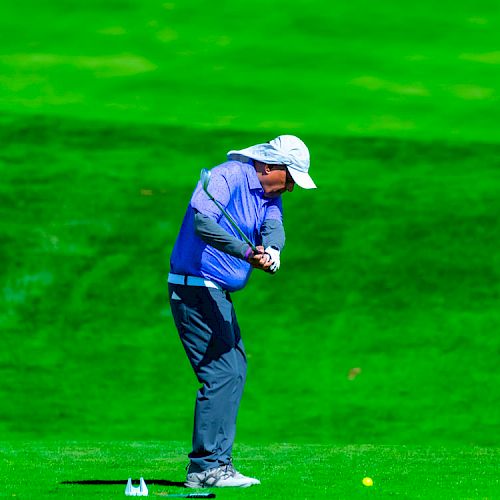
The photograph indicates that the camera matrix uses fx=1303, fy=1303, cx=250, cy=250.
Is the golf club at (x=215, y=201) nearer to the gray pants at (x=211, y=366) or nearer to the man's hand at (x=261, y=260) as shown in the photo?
the man's hand at (x=261, y=260)

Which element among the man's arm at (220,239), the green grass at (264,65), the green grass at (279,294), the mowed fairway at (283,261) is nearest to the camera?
the man's arm at (220,239)

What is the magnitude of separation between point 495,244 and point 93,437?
4730 millimetres

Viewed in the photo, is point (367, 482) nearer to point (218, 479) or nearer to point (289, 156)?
point (218, 479)

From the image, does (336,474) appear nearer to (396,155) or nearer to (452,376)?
(452,376)

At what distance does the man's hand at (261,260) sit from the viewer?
5883 millimetres

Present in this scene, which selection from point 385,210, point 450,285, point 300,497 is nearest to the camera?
point 300,497

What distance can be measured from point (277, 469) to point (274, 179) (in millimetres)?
1586

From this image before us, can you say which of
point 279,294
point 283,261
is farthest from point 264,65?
point 279,294

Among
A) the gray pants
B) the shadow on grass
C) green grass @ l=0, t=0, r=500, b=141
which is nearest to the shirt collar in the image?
the gray pants

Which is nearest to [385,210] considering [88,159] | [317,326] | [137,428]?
[317,326]

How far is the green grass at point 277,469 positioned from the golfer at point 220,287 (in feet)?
0.79

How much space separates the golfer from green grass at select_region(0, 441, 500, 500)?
0.24 metres

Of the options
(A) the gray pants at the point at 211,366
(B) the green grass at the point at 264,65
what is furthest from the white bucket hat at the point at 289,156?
(B) the green grass at the point at 264,65

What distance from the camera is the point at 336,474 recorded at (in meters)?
6.59
